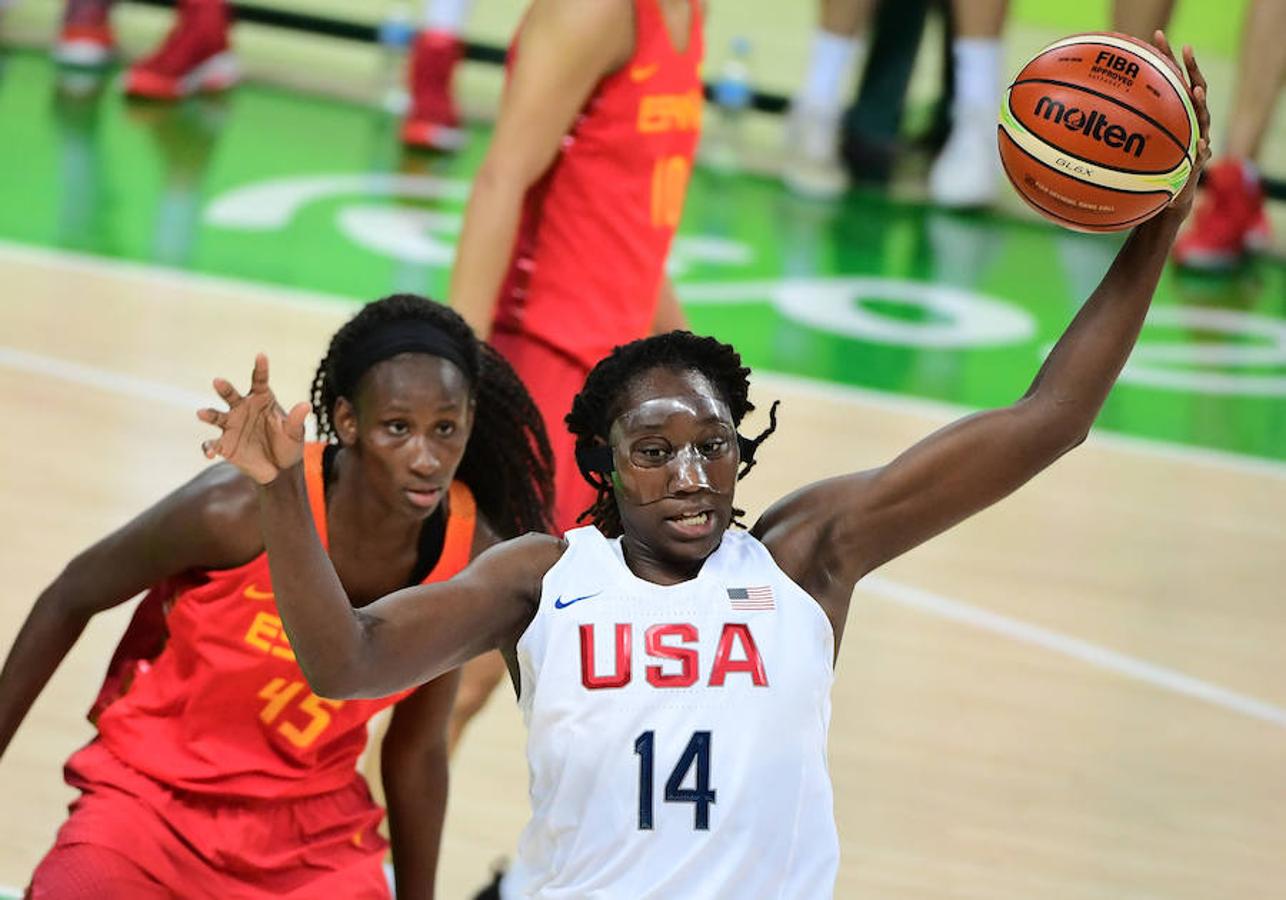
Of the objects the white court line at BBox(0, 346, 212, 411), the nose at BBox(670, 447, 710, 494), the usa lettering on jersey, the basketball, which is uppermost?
the basketball

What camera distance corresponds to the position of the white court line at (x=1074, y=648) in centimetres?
560

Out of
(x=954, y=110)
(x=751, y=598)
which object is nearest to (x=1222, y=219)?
(x=954, y=110)

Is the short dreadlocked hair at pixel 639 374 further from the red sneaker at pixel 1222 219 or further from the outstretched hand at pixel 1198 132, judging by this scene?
the red sneaker at pixel 1222 219

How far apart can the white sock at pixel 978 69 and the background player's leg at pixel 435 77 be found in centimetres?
229

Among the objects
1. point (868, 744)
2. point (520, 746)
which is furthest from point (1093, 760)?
point (520, 746)

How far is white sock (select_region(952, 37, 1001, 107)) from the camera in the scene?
9.95 metres

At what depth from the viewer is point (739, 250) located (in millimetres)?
9344

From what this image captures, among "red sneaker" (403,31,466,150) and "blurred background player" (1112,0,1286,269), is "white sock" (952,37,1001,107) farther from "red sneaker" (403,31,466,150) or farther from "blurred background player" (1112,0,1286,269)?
"red sneaker" (403,31,466,150)

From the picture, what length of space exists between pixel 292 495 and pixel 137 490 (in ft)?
11.7

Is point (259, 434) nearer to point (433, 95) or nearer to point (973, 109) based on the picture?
point (973, 109)

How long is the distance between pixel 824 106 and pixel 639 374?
7.50 metres

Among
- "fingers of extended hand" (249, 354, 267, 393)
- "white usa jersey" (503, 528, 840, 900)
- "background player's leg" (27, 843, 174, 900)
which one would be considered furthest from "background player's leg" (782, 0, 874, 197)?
"fingers of extended hand" (249, 354, 267, 393)

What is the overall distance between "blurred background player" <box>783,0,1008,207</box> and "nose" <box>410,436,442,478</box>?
6.94 meters

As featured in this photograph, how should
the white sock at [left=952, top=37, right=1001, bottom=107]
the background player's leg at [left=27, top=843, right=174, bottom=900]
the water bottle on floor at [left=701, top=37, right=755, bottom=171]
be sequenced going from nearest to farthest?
the background player's leg at [left=27, top=843, right=174, bottom=900], the white sock at [left=952, top=37, right=1001, bottom=107], the water bottle on floor at [left=701, top=37, right=755, bottom=171]
